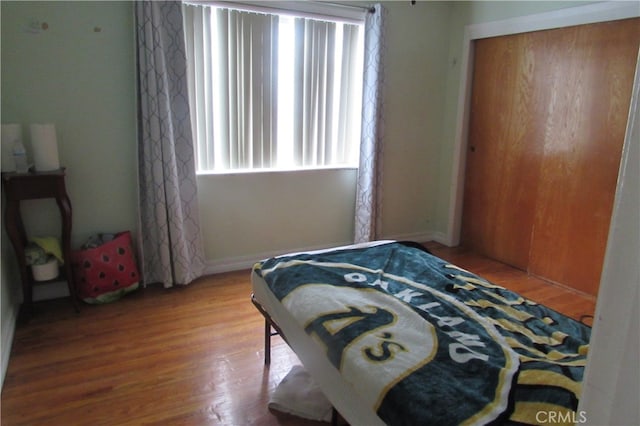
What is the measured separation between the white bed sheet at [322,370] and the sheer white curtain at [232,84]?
161 centimetres

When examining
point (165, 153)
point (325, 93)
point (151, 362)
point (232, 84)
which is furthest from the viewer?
point (325, 93)

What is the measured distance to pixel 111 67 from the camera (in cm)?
281

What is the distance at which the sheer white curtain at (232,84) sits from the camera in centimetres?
305

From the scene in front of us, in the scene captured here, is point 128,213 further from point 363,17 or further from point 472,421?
point 472,421

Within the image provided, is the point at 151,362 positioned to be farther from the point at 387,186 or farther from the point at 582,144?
the point at 582,144

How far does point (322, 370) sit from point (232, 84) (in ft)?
7.83

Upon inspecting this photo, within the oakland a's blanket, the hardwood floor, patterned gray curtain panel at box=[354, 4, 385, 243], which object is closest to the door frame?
patterned gray curtain panel at box=[354, 4, 385, 243]

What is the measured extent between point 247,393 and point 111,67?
7.49ft

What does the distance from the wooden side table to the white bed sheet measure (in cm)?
149

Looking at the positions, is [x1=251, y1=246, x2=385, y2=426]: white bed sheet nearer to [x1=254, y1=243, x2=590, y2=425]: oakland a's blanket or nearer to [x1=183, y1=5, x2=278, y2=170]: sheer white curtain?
[x1=254, y1=243, x2=590, y2=425]: oakland a's blanket

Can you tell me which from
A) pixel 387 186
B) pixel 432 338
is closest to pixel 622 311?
pixel 432 338

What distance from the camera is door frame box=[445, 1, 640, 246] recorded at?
279 cm

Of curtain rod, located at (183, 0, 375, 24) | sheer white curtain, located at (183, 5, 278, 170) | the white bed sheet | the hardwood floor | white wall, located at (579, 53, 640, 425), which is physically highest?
curtain rod, located at (183, 0, 375, 24)

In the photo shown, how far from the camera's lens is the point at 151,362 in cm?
224
